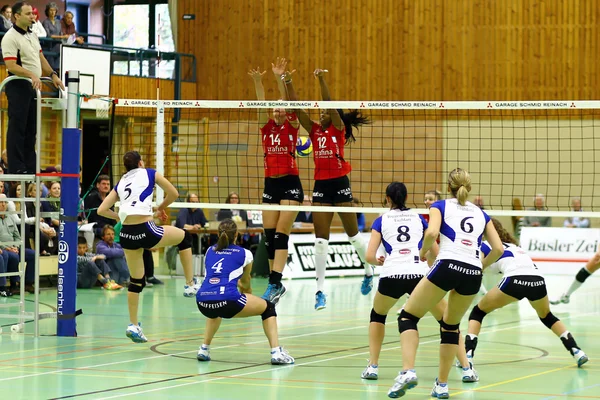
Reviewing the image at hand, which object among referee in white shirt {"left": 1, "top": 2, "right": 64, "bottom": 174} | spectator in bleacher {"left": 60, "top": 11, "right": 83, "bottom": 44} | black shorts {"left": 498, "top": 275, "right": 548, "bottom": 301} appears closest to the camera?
black shorts {"left": 498, "top": 275, "right": 548, "bottom": 301}

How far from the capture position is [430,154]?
2703 centimetres

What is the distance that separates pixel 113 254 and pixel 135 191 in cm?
756

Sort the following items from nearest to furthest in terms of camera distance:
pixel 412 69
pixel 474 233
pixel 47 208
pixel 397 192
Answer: pixel 474 233 < pixel 397 192 < pixel 47 208 < pixel 412 69

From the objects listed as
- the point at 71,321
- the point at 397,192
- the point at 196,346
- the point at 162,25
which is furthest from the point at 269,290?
the point at 162,25

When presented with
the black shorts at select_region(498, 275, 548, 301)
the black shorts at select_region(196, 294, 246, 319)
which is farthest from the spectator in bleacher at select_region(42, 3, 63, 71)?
the black shorts at select_region(498, 275, 548, 301)

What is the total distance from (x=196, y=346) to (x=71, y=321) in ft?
5.49

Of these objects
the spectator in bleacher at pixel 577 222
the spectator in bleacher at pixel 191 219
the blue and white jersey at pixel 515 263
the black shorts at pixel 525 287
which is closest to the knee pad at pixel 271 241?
the blue and white jersey at pixel 515 263

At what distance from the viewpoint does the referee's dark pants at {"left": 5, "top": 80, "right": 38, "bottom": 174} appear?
471 inches

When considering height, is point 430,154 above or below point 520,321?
above

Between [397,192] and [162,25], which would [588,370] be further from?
[162,25]

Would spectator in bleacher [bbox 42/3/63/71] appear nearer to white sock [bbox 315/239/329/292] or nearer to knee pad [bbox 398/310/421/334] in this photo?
white sock [bbox 315/239/329/292]

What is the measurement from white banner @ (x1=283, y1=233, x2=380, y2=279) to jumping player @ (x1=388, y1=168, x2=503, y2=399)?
42.1 feet

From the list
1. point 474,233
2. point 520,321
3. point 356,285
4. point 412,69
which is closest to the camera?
point 474,233

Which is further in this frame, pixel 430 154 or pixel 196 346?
pixel 430 154
